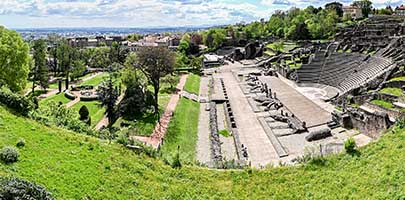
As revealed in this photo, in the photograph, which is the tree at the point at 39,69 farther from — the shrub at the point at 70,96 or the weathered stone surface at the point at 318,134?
the weathered stone surface at the point at 318,134

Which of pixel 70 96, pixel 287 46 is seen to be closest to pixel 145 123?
pixel 70 96

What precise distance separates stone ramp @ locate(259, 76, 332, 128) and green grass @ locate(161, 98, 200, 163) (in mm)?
10473

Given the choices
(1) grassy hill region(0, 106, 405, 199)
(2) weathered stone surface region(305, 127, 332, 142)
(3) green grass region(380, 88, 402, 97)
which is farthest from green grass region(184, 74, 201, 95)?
(1) grassy hill region(0, 106, 405, 199)

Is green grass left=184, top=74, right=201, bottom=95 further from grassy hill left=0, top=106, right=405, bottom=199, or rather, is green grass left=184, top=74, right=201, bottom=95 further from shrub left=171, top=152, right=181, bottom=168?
grassy hill left=0, top=106, right=405, bottom=199

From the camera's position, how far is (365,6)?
419ft

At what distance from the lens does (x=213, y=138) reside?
35219 millimetres

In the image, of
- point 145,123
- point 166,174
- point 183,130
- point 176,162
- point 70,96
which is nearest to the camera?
point 166,174

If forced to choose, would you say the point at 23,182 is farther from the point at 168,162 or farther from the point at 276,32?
the point at 276,32

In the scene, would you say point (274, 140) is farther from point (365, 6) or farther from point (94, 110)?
Result: point (365, 6)

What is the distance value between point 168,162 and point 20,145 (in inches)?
237

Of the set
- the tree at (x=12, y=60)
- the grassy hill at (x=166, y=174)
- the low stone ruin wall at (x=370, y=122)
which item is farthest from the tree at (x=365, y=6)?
the grassy hill at (x=166, y=174)

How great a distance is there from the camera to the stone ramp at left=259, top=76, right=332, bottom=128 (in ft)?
127

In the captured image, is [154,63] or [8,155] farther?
[154,63]

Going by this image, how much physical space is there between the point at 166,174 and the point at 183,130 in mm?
20738
